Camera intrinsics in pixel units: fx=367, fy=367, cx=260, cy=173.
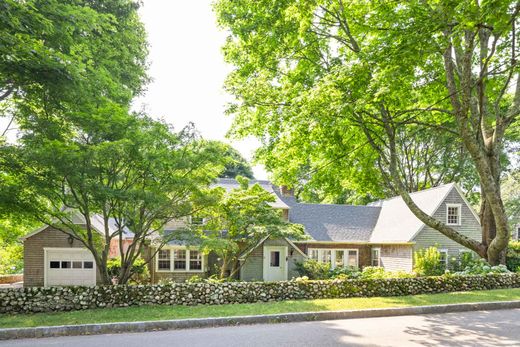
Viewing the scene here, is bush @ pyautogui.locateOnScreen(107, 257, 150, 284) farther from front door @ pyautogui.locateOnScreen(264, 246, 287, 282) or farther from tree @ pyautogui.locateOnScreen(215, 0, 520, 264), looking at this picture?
tree @ pyautogui.locateOnScreen(215, 0, 520, 264)

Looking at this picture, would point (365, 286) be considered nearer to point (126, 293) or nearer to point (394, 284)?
point (394, 284)

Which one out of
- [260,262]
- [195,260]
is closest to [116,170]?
[195,260]

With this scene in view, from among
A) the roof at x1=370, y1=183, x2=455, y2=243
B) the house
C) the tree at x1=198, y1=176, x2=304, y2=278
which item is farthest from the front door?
the roof at x1=370, y1=183, x2=455, y2=243

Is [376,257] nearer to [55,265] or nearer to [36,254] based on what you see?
[55,265]

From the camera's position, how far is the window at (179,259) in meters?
21.5

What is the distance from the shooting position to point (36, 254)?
1823 cm

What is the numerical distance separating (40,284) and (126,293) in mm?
9376

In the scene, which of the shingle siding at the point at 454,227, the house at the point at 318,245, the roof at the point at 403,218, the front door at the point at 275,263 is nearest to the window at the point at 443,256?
the house at the point at 318,245

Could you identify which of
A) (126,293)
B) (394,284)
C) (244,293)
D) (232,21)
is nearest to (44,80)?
(126,293)

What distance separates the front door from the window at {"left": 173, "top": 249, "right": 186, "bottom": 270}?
16.1 ft

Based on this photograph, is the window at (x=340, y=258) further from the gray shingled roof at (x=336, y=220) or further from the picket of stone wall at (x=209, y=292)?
the picket of stone wall at (x=209, y=292)

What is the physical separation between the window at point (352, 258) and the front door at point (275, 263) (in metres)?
5.76

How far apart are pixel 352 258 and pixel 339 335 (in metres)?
18.5

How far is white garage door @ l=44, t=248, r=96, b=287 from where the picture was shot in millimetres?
18406
